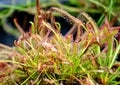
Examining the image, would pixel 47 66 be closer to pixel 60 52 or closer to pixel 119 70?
pixel 60 52

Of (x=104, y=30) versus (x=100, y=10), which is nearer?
(x=104, y=30)

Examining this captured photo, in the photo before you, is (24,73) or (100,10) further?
(100,10)

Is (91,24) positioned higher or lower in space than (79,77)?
higher

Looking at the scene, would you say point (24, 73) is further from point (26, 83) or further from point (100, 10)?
point (100, 10)

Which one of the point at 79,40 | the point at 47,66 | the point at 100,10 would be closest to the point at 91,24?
the point at 79,40

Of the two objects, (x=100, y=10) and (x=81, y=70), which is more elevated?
(x=100, y=10)

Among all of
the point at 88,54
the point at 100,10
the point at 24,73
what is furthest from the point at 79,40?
the point at 100,10
